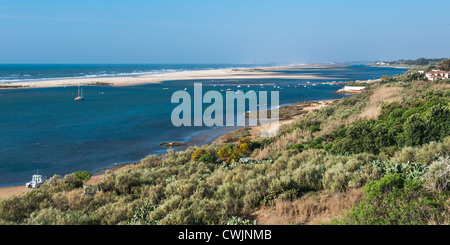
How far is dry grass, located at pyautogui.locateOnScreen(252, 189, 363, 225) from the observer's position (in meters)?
6.65

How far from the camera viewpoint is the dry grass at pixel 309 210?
665 cm

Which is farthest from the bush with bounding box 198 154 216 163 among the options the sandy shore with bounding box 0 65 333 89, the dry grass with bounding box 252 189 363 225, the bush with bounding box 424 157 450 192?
the sandy shore with bounding box 0 65 333 89

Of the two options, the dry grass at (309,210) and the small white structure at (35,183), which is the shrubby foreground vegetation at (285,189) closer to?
the dry grass at (309,210)

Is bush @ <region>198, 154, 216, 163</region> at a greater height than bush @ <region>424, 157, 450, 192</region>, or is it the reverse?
bush @ <region>424, 157, 450, 192</region>

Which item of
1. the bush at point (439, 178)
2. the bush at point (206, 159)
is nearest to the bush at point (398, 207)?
the bush at point (439, 178)

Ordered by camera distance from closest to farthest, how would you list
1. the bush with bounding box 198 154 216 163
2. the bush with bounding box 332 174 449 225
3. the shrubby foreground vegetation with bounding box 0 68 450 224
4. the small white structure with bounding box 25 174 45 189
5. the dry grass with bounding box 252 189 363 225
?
the bush with bounding box 332 174 449 225
the shrubby foreground vegetation with bounding box 0 68 450 224
the dry grass with bounding box 252 189 363 225
the bush with bounding box 198 154 216 163
the small white structure with bounding box 25 174 45 189

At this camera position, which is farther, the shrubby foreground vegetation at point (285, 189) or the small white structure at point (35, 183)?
the small white structure at point (35, 183)

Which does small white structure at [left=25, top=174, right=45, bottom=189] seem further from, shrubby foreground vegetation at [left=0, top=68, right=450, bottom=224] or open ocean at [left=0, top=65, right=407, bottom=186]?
shrubby foreground vegetation at [left=0, top=68, right=450, bottom=224]

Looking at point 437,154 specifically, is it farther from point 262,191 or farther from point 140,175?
point 140,175

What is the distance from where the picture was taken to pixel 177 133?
99.9 ft

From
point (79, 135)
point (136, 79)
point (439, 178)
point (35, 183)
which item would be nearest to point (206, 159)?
point (35, 183)
